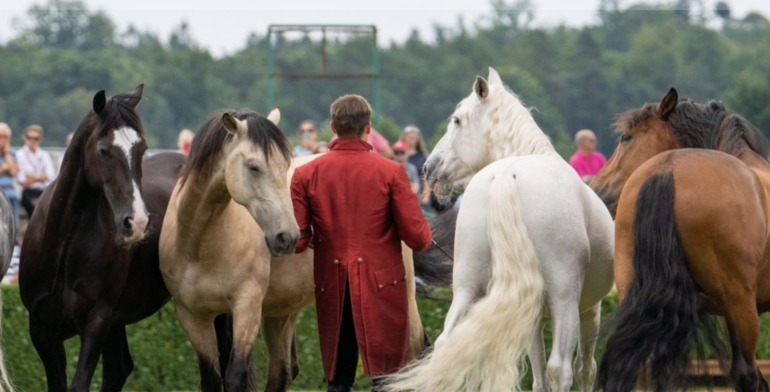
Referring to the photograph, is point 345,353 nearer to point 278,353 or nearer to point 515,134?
point 515,134

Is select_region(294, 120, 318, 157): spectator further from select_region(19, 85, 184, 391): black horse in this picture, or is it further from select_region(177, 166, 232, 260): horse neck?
select_region(177, 166, 232, 260): horse neck

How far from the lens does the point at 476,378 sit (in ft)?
20.8

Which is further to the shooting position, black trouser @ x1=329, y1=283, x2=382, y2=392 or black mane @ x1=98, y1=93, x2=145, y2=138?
black mane @ x1=98, y1=93, x2=145, y2=138

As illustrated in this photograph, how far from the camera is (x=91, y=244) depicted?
715 centimetres

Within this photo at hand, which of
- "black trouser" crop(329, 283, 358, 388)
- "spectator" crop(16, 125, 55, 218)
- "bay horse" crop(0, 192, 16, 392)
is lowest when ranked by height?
"spectator" crop(16, 125, 55, 218)

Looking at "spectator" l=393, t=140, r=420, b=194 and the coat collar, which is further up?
the coat collar

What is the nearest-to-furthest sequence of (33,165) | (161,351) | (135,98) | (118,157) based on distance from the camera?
(118,157) < (135,98) < (161,351) < (33,165)

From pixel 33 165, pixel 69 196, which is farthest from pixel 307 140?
pixel 69 196

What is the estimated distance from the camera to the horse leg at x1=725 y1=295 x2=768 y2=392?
639 cm

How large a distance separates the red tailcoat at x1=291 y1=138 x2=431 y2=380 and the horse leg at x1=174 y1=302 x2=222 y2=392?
1.01 m

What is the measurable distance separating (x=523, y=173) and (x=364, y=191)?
857mm

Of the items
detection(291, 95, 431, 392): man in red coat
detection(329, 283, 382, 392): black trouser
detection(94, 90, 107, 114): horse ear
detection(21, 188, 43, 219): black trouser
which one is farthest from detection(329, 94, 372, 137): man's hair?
detection(21, 188, 43, 219): black trouser

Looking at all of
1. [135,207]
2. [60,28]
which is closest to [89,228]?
[135,207]

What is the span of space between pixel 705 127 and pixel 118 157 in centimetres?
355
